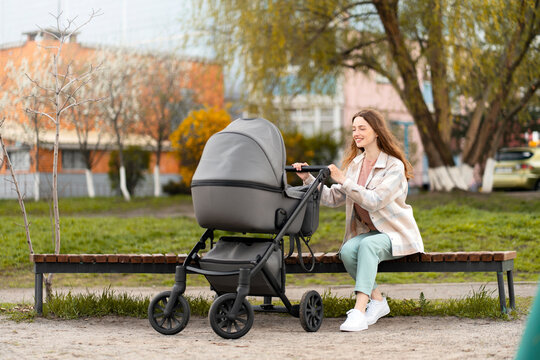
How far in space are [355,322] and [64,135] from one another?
3157 cm

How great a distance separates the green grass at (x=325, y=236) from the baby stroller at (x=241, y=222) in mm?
4450

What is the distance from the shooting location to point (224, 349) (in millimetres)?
4809

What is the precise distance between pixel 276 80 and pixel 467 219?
618 cm

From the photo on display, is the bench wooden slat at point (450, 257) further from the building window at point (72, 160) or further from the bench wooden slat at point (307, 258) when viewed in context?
the building window at point (72, 160)

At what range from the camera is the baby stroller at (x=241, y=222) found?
528cm

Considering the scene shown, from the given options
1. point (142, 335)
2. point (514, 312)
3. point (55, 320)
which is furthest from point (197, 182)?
point (514, 312)

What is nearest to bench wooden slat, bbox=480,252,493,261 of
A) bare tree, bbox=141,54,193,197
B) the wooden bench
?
the wooden bench

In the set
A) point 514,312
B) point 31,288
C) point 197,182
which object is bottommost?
point 31,288

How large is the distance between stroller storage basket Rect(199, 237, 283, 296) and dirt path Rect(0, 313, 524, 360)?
0.33 meters

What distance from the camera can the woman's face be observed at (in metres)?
6.06

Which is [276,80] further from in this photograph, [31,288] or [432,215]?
[31,288]

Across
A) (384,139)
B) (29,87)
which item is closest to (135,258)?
(384,139)

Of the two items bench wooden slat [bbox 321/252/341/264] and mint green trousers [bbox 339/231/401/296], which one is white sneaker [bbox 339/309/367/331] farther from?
bench wooden slat [bbox 321/252/341/264]

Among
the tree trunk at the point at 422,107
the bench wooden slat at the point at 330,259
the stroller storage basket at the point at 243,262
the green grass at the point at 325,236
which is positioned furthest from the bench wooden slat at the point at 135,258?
the tree trunk at the point at 422,107
